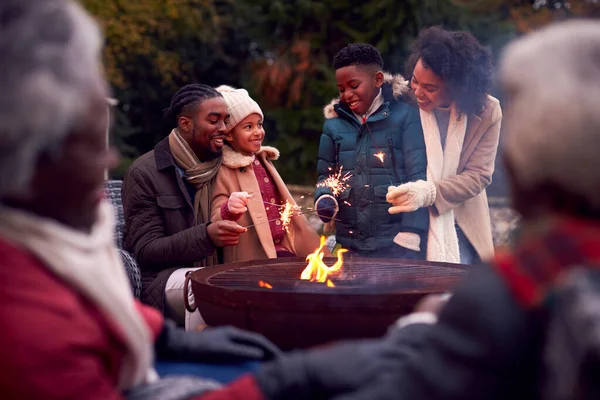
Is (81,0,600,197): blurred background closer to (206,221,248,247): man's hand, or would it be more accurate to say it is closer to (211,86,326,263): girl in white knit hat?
(211,86,326,263): girl in white knit hat

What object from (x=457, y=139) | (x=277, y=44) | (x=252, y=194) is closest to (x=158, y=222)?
(x=252, y=194)

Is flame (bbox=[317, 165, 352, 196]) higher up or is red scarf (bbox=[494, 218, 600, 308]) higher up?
red scarf (bbox=[494, 218, 600, 308])

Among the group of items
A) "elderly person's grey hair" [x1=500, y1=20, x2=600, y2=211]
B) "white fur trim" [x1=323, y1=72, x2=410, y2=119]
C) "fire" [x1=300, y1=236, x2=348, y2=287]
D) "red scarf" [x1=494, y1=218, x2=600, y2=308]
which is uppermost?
"elderly person's grey hair" [x1=500, y1=20, x2=600, y2=211]

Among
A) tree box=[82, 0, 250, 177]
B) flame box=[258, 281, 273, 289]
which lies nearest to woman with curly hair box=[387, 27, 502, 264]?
flame box=[258, 281, 273, 289]

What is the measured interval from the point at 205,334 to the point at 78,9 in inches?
39.7

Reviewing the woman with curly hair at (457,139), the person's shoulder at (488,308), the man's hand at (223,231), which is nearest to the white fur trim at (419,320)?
the person's shoulder at (488,308)

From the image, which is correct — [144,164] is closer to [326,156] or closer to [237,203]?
[237,203]

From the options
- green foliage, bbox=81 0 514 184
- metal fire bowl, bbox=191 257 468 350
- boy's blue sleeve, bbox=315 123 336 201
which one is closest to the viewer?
metal fire bowl, bbox=191 257 468 350

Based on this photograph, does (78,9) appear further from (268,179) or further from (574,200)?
(268,179)

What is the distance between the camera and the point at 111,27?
14695mm

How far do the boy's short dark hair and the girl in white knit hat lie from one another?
64 centimetres

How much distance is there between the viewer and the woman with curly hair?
453 cm

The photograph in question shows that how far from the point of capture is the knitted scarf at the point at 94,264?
5.20 ft

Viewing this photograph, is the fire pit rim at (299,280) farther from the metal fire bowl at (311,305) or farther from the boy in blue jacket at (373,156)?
the boy in blue jacket at (373,156)
